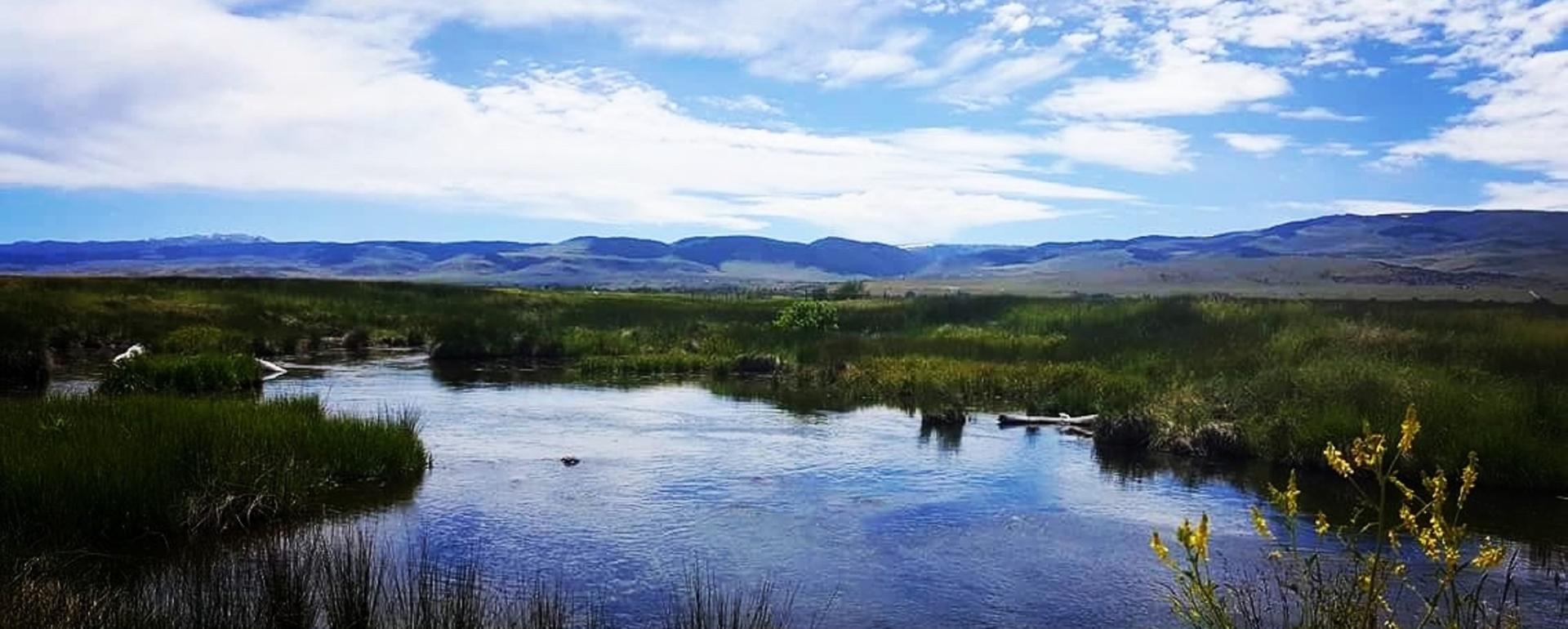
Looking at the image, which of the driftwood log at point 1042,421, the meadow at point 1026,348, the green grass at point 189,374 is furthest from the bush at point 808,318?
the green grass at point 189,374

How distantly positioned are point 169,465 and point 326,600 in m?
4.31

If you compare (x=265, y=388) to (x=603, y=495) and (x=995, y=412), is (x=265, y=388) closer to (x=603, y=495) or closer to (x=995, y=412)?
(x=603, y=495)

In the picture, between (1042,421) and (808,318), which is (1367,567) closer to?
(1042,421)

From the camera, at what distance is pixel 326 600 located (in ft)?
27.7

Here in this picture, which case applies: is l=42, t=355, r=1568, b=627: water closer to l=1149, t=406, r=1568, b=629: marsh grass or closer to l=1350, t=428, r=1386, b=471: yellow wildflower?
l=1149, t=406, r=1568, b=629: marsh grass

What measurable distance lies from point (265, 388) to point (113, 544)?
43.7ft

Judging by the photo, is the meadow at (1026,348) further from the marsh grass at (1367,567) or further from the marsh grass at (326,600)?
the marsh grass at (326,600)

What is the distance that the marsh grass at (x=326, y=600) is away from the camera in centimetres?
Answer: 731

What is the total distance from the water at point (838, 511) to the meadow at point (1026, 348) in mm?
1349

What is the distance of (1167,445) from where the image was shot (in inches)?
734

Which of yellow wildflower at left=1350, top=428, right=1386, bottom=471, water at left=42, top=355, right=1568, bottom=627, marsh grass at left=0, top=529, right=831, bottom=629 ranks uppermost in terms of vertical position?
yellow wildflower at left=1350, top=428, right=1386, bottom=471

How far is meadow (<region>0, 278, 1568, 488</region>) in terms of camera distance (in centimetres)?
1752

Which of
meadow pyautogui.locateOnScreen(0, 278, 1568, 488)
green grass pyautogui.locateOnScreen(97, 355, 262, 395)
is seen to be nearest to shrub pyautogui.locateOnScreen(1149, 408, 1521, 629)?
meadow pyautogui.locateOnScreen(0, 278, 1568, 488)

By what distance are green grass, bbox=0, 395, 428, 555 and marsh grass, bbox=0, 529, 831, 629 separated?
91cm
